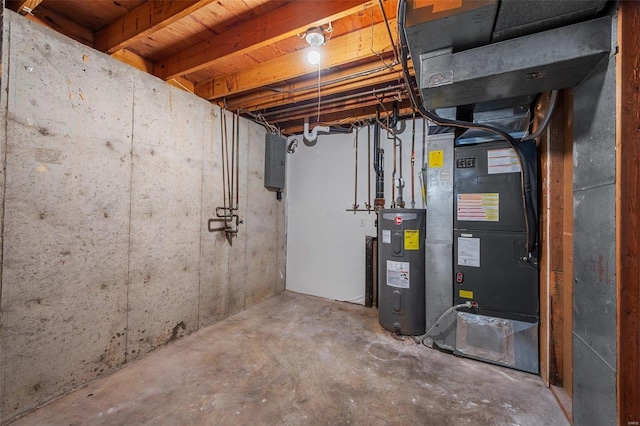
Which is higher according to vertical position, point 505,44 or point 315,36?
point 315,36

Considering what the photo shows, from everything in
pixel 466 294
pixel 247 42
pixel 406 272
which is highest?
pixel 247 42

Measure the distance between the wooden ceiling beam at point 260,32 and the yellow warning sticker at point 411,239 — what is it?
1.81 metres

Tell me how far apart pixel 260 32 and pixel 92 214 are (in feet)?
5.79

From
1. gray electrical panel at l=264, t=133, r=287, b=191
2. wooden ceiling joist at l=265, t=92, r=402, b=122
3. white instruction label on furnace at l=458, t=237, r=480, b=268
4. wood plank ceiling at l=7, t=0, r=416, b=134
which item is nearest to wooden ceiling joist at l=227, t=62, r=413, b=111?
wood plank ceiling at l=7, t=0, r=416, b=134

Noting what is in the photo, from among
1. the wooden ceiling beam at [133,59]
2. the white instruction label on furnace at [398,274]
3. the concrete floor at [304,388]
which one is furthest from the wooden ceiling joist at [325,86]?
the concrete floor at [304,388]

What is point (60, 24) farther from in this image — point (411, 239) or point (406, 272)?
point (406, 272)

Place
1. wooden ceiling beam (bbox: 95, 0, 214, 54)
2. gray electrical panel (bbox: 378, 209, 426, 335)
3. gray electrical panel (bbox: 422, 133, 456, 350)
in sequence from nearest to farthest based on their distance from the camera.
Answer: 1. wooden ceiling beam (bbox: 95, 0, 214, 54)
2. gray electrical panel (bbox: 422, 133, 456, 350)
3. gray electrical panel (bbox: 378, 209, 426, 335)

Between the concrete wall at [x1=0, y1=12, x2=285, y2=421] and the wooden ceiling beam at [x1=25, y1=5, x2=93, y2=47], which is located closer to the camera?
the concrete wall at [x1=0, y1=12, x2=285, y2=421]

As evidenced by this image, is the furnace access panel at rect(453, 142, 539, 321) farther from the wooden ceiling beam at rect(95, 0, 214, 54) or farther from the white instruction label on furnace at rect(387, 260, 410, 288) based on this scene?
the wooden ceiling beam at rect(95, 0, 214, 54)

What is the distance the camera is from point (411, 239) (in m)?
2.46

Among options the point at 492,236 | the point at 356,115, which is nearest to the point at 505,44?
the point at 492,236

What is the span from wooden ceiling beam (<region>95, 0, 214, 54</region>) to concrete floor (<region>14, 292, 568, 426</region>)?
2.42m

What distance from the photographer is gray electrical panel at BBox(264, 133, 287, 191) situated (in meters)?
3.47

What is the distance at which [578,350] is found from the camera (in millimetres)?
1326
